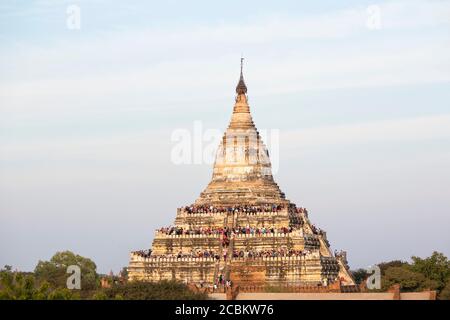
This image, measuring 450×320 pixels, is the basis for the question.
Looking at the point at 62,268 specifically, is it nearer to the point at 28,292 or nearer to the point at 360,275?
the point at 360,275

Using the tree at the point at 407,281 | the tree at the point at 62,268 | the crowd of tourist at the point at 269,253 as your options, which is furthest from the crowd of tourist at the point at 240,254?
the tree at the point at 62,268

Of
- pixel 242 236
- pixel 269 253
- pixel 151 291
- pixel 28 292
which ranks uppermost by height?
pixel 242 236


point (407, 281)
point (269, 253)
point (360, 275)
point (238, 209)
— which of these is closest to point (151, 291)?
point (269, 253)

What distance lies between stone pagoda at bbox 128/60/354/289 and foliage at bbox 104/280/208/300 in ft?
44.3

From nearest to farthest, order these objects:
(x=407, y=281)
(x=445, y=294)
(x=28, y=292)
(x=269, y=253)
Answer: (x=28, y=292) < (x=445, y=294) < (x=407, y=281) < (x=269, y=253)

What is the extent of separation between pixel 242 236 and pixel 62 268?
3026cm

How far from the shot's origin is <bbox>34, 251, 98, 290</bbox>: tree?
154m

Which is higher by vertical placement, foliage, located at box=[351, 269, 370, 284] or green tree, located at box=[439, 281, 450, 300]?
foliage, located at box=[351, 269, 370, 284]

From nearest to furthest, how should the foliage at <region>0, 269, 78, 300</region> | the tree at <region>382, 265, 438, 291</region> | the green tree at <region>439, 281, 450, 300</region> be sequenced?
1. the foliage at <region>0, 269, 78, 300</region>
2. the green tree at <region>439, 281, 450, 300</region>
3. the tree at <region>382, 265, 438, 291</region>

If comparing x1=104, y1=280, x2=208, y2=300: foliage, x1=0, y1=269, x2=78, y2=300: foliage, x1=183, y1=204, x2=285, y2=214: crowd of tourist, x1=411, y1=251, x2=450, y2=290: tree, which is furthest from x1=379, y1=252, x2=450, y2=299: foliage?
x1=0, y1=269, x2=78, y2=300: foliage

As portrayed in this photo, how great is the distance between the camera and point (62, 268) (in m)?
165

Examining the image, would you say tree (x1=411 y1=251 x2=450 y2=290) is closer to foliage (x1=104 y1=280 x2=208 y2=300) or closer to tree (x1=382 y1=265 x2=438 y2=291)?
tree (x1=382 y1=265 x2=438 y2=291)
